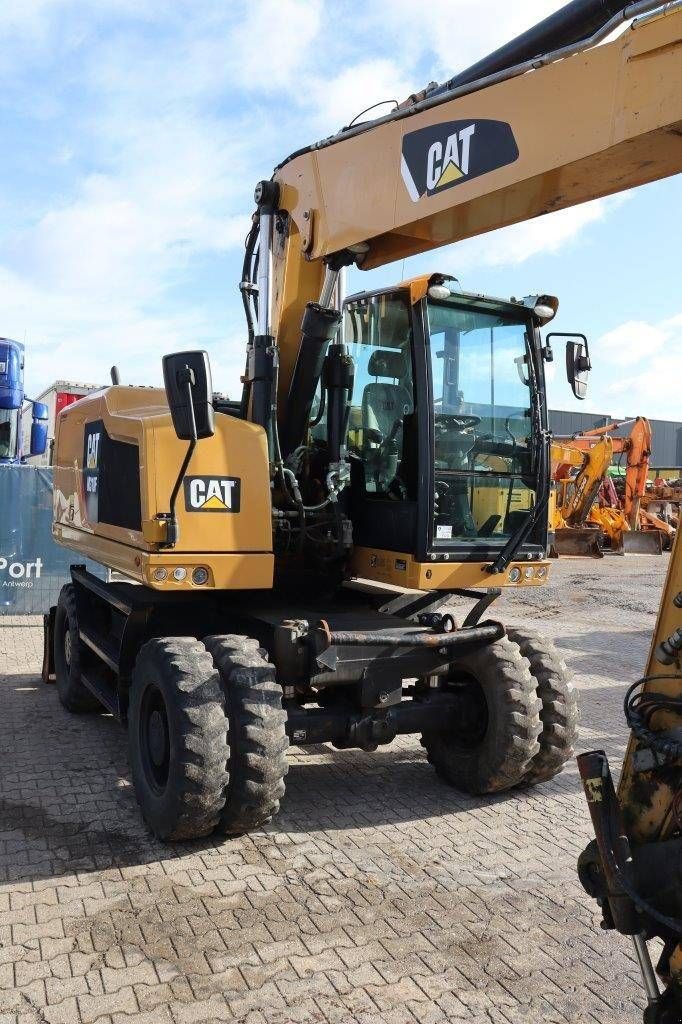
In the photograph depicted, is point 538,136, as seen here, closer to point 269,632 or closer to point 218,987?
point 269,632

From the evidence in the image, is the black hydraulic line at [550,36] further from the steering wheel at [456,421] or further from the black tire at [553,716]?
the black tire at [553,716]

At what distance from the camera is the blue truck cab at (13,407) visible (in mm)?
12102

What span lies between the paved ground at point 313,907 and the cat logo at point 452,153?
324 centimetres

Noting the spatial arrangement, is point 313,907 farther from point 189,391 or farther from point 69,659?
point 69,659

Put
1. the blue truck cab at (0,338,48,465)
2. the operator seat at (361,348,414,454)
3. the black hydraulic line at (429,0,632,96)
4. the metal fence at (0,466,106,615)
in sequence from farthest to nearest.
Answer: the blue truck cab at (0,338,48,465)
the metal fence at (0,466,106,615)
the operator seat at (361,348,414,454)
the black hydraulic line at (429,0,632,96)

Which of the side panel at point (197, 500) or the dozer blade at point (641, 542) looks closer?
the side panel at point (197, 500)

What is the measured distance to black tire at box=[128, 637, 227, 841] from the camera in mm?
4043

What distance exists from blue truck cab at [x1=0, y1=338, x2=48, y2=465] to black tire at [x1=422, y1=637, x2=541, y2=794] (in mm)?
9104

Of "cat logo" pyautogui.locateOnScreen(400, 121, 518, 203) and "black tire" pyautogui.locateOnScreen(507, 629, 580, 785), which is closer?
"cat logo" pyautogui.locateOnScreen(400, 121, 518, 203)

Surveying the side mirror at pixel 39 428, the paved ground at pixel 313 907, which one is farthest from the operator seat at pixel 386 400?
the side mirror at pixel 39 428

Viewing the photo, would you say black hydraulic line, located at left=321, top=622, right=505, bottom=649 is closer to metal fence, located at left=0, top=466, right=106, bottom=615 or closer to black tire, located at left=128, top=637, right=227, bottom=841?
black tire, located at left=128, top=637, right=227, bottom=841

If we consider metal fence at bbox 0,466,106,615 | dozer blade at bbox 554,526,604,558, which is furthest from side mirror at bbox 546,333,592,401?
dozer blade at bbox 554,526,604,558

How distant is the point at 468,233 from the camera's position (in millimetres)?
4293

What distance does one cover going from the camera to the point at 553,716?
5074 millimetres
